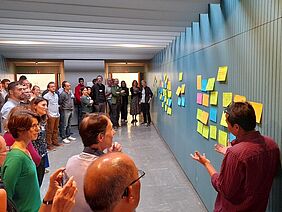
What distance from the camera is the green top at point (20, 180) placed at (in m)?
1.42

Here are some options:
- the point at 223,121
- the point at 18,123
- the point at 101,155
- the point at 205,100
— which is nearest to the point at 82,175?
the point at 101,155

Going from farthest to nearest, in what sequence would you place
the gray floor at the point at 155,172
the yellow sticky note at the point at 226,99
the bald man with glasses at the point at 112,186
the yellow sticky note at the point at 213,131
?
the gray floor at the point at 155,172 → the yellow sticky note at the point at 213,131 → the yellow sticky note at the point at 226,99 → the bald man with glasses at the point at 112,186

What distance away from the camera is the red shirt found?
56.6 inches

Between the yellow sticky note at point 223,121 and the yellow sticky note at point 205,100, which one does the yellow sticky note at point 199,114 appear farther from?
the yellow sticky note at point 223,121

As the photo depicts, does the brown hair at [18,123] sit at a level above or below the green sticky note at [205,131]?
above

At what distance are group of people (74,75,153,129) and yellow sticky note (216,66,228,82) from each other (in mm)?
4798

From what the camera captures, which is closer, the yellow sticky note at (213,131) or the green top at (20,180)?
the green top at (20,180)

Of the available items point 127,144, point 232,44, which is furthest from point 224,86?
point 127,144

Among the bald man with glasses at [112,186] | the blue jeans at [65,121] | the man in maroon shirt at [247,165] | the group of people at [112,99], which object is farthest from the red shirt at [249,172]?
the group of people at [112,99]

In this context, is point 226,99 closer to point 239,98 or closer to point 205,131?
point 239,98

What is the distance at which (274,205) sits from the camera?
1.64m

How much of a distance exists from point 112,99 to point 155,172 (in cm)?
415

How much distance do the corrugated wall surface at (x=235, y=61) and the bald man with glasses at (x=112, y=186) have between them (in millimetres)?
1184

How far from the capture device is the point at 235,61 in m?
2.14
